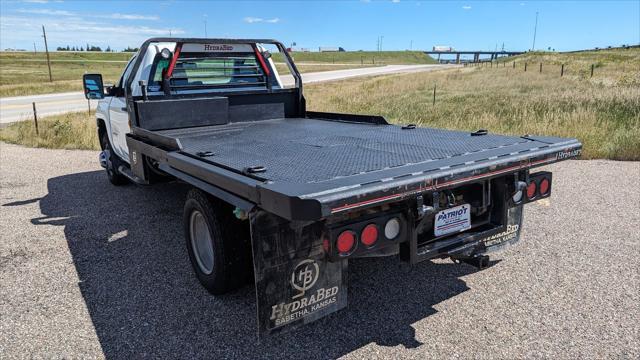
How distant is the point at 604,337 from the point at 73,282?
3.89 m

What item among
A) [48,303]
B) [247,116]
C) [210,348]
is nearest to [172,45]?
[247,116]

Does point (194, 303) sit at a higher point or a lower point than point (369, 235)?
lower

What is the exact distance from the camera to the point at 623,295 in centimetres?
340

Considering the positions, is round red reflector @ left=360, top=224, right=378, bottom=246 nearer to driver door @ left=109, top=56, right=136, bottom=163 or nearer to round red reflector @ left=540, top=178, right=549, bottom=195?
round red reflector @ left=540, top=178, right=549, bottom=195

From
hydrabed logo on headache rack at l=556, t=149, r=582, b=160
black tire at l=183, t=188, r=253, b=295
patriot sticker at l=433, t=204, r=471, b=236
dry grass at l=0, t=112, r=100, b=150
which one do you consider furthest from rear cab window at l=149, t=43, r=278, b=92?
dry grass at l=0, t=112, r=100, b=150

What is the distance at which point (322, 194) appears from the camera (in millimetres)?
2125

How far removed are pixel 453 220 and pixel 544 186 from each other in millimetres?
974

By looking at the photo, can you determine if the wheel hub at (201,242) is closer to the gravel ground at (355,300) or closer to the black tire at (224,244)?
the black tire at (224,244)

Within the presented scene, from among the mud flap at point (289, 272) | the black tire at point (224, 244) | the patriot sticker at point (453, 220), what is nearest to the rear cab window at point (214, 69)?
the black tire at point (224, 244)

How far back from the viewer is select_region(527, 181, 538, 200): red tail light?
3383mm

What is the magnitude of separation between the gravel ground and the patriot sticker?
638 millimetres

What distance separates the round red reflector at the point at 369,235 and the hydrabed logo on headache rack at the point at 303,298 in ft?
1.15

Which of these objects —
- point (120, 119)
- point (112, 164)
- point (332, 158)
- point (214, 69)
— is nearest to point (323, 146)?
point (332, 158)

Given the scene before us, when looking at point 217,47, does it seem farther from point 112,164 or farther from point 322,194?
point 322,194
